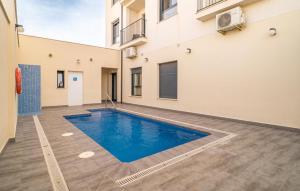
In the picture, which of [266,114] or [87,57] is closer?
[266,114]

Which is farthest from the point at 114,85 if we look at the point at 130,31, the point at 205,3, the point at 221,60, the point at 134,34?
the point at 221,60

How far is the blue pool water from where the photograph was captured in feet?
12.7

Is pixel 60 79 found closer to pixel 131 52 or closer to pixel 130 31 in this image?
pixel 131 52

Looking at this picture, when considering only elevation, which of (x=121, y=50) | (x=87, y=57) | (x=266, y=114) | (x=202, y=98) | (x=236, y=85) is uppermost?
(x=121, y=50)

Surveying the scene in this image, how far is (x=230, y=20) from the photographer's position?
5062 mm

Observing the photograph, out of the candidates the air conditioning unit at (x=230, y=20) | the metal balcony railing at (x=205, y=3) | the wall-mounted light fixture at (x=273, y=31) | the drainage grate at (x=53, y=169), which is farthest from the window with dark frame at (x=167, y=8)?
the drainage grate at (x=53, y=169)

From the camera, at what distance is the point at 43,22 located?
1141cm

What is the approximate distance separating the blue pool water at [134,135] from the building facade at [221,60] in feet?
6.07

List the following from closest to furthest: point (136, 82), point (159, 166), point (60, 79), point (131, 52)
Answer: point (159, 166), point (60, 79), point (131, 52), point (136, 82)

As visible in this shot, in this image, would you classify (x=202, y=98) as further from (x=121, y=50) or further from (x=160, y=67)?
(x=121, y=50)

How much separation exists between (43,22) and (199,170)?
44.9 ft

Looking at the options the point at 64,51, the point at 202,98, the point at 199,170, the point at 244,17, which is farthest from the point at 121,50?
the point at 199,170

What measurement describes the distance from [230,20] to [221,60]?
4.22 ft

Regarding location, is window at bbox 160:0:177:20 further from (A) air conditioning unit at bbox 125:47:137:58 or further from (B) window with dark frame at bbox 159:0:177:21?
(A) air conditioning unit at bbox 125:47:137:58
